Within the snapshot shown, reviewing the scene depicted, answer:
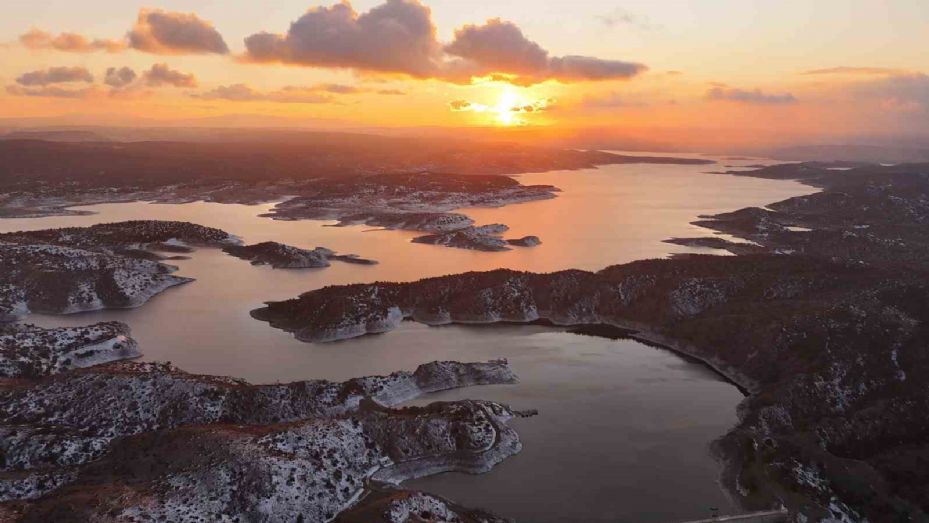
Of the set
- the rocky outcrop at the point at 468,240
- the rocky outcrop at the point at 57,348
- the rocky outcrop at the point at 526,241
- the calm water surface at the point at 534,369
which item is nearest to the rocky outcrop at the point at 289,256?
the calm water surface at the point at 534,369

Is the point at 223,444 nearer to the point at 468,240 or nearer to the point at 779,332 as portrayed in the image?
the point at 779,332

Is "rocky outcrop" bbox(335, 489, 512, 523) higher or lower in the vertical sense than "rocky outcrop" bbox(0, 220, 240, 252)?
lower

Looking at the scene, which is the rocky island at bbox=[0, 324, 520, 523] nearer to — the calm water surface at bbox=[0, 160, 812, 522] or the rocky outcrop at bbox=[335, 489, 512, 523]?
the rocky outcrop at bbox=[335, 489, 512, 523]

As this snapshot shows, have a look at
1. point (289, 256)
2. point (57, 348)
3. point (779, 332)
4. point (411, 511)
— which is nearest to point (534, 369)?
point (779, 332)

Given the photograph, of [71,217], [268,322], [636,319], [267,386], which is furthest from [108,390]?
[71,217]

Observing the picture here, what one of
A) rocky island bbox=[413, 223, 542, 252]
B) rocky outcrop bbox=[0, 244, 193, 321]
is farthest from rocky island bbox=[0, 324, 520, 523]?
rocky island bbox=[413, 223, 542, 252]

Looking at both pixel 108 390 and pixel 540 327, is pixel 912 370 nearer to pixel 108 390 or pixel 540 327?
pixel 540 327

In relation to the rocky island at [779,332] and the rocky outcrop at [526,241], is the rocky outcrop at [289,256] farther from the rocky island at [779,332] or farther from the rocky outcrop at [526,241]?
the rocky outcrop at [526,241]
